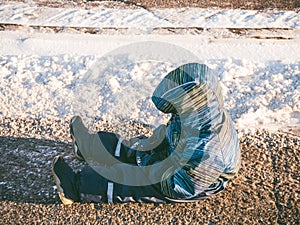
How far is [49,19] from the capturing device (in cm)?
420

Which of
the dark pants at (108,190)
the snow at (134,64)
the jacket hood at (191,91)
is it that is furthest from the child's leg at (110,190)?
the snow at (134,64)

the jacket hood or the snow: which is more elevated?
the jacket hood

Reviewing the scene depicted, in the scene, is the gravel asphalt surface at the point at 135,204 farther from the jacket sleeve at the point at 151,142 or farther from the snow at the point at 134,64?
the jacket sleeve at the point at 151,142

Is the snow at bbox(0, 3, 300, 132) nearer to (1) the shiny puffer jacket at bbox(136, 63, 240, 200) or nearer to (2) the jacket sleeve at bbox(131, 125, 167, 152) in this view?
(2) the jacket sleeve at bbox(131, 125, 167, 152)

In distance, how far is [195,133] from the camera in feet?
7.59

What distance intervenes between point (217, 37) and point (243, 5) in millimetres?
576

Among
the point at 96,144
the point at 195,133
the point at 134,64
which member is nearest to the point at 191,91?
the point at 195,133

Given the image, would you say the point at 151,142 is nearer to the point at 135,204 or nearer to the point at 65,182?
the point at 135,204

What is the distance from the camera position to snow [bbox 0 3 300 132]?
3.19 meters

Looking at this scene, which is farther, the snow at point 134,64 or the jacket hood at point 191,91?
the snow at point 134,64

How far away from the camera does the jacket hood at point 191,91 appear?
7.28ft

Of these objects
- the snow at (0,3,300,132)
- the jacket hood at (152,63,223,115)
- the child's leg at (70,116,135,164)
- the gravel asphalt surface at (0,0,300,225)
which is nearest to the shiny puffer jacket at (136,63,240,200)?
the jacket hood at (152,63,223,115)

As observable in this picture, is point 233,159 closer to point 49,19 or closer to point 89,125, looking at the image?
point 89,125

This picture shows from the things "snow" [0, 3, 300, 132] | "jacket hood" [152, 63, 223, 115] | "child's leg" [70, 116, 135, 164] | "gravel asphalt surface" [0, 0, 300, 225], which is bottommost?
"gravel asphalt surface" [0, 0, 300, 225]
